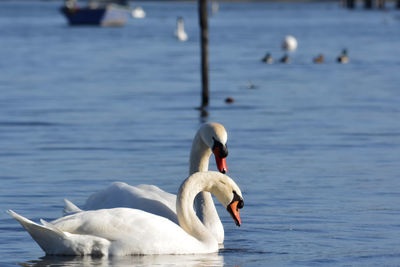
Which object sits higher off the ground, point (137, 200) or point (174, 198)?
point (137, 200)

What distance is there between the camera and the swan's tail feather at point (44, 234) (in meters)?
10.7

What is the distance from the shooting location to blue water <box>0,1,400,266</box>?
12.2 m

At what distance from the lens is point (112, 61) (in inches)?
1994

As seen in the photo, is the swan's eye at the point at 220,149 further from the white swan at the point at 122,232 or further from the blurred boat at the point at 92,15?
the blurred boat at the point at 92,15

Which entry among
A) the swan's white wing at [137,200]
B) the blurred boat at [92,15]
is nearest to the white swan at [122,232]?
the swan's white wing at [137,200]

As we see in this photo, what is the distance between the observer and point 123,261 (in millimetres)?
10906

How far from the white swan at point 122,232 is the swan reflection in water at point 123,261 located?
55 millimetres

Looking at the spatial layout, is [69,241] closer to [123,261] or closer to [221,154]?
[123,261]

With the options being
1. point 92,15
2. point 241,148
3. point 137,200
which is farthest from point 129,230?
point 92,15

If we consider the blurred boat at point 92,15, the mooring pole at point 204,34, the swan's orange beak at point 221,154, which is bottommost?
the blurred boat at point 92,15

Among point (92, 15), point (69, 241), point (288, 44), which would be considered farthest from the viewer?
point (92, 15)

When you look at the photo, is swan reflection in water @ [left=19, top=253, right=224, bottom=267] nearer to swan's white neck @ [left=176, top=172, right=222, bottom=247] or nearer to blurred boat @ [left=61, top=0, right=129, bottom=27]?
swan's white neck @ [left=176, top=172, right=222, bottom=247]

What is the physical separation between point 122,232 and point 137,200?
3.12ft

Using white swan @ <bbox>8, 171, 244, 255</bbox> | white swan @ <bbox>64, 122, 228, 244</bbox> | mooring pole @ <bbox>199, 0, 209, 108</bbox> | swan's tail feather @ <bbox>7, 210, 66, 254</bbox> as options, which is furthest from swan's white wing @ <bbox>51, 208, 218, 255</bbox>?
mooring pole @ <bbox>199, 0, 209, 108</bbox>
